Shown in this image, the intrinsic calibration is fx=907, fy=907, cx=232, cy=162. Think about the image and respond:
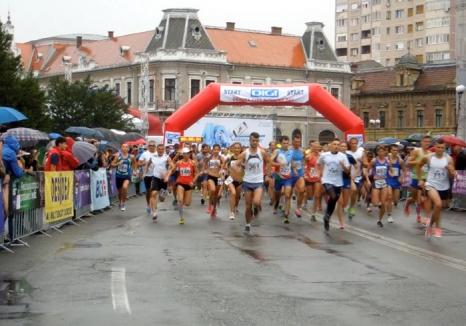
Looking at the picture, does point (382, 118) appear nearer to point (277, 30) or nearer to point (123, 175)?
point (277, 30)

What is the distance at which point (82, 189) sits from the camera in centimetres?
1967

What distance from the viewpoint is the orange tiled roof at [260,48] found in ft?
290

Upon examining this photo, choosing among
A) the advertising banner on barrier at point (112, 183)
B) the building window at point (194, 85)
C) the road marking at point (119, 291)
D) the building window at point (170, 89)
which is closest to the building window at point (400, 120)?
the building window at point (194, 85)

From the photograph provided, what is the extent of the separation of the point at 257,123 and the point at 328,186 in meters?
40.2

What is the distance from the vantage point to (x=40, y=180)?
15.7 metres

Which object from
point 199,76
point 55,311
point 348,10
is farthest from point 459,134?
point 348,10

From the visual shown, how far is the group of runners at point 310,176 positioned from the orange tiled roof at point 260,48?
65.7m

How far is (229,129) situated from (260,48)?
36.3 meters

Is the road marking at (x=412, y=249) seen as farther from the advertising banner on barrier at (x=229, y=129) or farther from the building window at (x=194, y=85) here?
the building window at (x=194, y=85)

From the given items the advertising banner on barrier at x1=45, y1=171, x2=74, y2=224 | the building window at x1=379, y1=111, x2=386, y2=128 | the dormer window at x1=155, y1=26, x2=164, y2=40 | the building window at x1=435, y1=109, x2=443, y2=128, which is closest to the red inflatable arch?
the advertising banner on barrier at x1=45, y1=171, x2=74, y2=224

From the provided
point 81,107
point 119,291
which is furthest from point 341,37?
point 119,291

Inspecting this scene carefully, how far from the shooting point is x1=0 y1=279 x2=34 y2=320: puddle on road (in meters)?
8.05

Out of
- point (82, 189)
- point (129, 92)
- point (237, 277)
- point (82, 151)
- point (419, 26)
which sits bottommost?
point (237, 277)

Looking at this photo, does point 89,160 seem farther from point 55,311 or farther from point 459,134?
point 459,134
